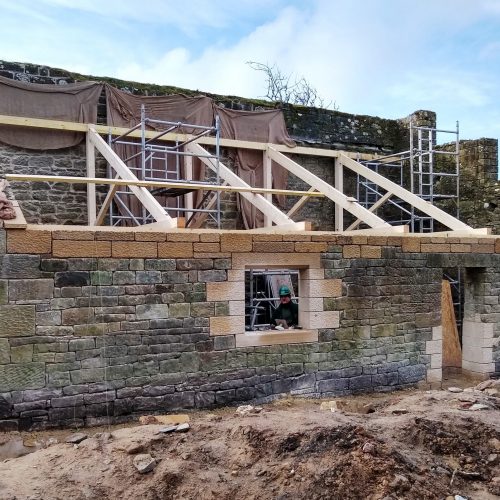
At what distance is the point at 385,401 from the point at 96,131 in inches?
219

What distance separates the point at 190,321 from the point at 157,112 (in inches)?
171

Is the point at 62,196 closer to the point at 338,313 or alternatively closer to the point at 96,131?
the point at 96,131

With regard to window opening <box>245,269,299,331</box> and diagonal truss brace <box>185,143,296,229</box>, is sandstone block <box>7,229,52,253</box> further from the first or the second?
window opening <box>245,269,299,331</box>

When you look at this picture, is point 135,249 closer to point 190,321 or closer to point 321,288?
point 190,321

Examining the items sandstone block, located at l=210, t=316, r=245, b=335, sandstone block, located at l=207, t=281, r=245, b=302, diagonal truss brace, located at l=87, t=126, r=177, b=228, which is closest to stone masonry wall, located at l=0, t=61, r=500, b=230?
diagonal truss brace, located at l=87, t=126, r=177, b=228

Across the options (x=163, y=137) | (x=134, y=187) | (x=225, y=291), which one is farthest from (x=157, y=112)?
(x=225, y=291)

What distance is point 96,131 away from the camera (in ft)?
29.6

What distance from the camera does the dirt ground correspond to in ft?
13.4

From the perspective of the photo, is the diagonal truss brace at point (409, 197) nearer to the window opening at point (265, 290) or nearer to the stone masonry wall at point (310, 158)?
the stone masonry wall at point (310, 158)

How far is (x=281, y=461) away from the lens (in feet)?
14.5

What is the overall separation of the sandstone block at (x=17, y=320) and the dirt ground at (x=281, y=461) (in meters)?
1.05

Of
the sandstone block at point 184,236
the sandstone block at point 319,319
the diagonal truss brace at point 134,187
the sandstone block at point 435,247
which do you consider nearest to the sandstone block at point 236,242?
the sandstone block at point 184,236

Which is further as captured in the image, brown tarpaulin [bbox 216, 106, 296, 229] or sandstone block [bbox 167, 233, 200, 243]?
brown tarpaulin [bbox 216, 106, 296, 229]

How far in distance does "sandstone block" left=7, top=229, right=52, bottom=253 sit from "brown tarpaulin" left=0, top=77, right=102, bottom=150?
10.7 feet
